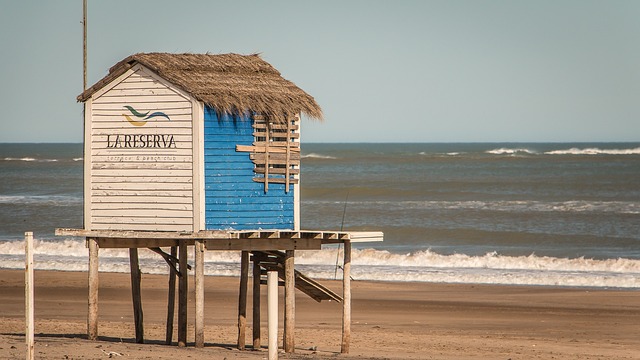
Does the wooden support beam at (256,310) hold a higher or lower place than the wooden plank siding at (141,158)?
lower

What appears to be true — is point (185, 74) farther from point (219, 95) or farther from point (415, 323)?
point (415, 323)

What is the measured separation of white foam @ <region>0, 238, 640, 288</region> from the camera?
1079 inches

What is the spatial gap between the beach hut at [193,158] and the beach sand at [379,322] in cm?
180

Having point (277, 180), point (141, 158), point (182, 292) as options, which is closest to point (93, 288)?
point (182, 292)

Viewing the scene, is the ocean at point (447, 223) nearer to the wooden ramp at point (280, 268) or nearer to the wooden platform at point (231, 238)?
the wooden ramp at point (280, 268)

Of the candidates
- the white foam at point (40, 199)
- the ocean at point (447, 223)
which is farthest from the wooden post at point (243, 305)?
the white foam at point (40, 199)

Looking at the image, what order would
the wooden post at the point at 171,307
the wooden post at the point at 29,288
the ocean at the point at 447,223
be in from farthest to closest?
the ocean at the point at 447,223
the wooden post at the point at 171,307
the wooden post at the point at 29,288

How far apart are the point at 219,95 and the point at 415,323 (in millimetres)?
7344

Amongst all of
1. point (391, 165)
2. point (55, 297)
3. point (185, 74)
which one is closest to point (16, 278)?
point (55, 297)

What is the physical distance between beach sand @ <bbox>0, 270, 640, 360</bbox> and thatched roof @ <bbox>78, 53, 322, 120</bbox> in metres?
3.75

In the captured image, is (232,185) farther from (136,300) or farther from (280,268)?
(136,300)

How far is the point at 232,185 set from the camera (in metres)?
15.5

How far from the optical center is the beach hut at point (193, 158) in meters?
15.3

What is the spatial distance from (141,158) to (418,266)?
54.0 feet
